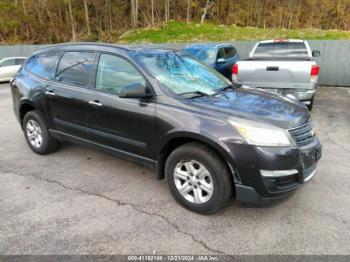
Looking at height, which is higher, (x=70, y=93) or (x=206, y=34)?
(x=70, y=93)

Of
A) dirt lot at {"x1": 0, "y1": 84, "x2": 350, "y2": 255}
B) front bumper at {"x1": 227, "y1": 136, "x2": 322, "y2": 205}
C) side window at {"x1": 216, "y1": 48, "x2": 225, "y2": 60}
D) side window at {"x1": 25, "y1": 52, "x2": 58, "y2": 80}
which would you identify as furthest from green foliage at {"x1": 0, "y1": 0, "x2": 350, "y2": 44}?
front bumper at {"x1": 227, "y1": 136, "x2": 322, "y2": 205}

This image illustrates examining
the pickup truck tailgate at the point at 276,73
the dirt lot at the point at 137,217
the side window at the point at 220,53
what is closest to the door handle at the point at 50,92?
the dirt lot at the point at 137,217

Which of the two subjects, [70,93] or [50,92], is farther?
[50,92]

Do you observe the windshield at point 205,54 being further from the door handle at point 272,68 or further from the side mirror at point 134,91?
the side mirror at point 134,91

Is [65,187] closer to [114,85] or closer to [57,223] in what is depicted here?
[57,223]

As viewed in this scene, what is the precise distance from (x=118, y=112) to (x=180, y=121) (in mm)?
874

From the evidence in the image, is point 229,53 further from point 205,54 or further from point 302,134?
point 302,134

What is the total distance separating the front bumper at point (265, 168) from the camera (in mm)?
2729

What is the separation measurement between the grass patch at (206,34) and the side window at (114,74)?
51.6ft

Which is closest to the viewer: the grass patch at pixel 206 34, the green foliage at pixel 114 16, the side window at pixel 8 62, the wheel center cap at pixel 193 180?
the wheel center cap at pixel 193 180

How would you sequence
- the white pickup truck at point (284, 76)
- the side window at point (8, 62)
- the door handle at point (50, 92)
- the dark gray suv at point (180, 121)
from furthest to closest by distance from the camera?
the side window at point (8, 62)
the white pickup truck at point (284, 76)
the door handle at point (50, 92)
the dark gray suv at point (180, 121)

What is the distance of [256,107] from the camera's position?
313 centimetres

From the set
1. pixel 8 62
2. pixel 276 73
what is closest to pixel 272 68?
pixel 276 73

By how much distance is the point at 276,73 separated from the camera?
6.41 metres
